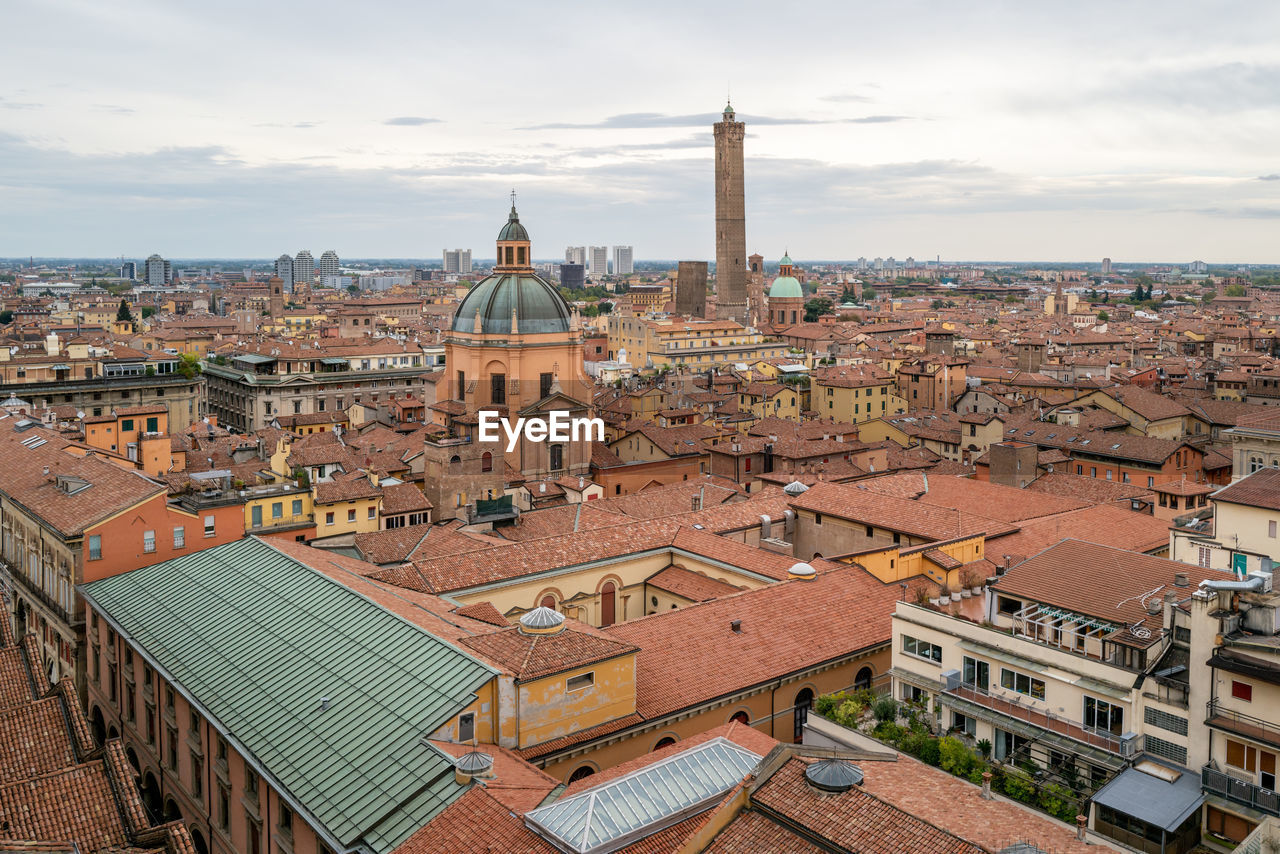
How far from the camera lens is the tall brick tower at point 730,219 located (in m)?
143

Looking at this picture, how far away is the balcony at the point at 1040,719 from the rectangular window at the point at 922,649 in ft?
2.49

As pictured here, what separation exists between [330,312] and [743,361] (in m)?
96.0

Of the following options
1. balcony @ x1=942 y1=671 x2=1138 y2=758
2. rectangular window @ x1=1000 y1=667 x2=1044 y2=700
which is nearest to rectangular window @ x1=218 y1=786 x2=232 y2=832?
balcony @ x1=942 y1=671 x2=1138 y2=758

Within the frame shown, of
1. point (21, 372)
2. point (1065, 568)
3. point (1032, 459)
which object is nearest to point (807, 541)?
point (1065, 568)

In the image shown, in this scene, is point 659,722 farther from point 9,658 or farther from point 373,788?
point 9,658

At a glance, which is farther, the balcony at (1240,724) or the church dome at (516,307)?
the church dome at (516,307)

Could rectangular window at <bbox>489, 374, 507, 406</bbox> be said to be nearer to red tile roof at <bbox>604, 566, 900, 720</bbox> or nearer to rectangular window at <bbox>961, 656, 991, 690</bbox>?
red tile roof at <bbox>604, 566, 900, 720</bbox>

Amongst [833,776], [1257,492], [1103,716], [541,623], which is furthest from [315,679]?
[1257,492]

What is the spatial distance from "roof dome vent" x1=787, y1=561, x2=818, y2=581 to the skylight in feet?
37.5

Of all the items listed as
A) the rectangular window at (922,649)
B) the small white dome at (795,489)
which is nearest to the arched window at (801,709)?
the rectangular window at (922,649)

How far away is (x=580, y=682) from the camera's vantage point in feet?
71.1

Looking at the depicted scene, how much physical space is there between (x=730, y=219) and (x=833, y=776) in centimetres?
13194

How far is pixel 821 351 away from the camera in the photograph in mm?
125438

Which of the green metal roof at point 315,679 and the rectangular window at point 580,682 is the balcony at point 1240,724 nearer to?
the rectangular window at point 580,682
